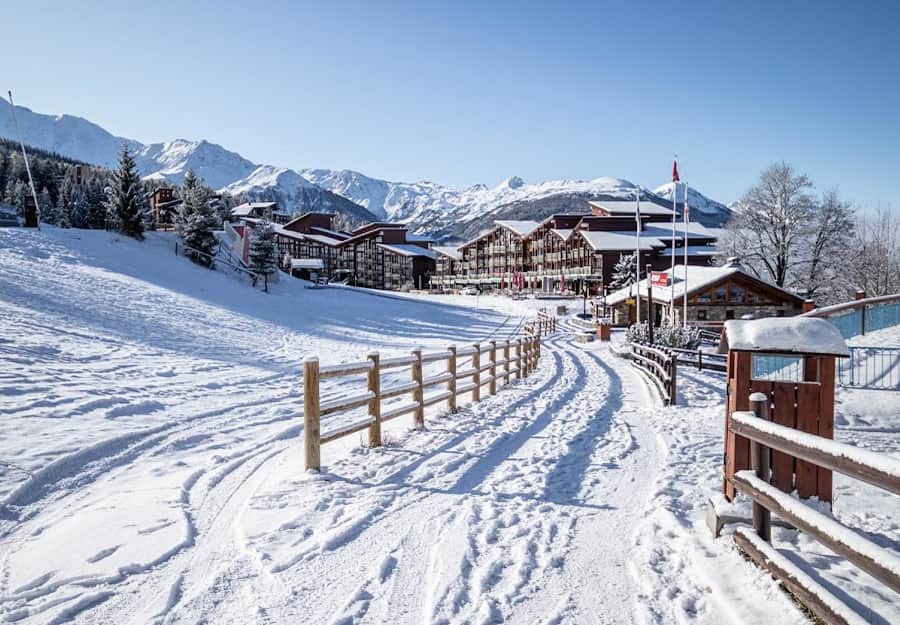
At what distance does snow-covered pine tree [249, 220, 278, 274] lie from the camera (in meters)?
44.6

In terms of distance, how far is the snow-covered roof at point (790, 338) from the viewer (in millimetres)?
4688

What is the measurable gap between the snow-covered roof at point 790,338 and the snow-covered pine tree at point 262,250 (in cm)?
4390

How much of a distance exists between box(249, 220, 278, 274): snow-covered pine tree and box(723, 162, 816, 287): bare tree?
37848 millimetres

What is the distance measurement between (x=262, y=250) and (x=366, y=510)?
4281 centimetres

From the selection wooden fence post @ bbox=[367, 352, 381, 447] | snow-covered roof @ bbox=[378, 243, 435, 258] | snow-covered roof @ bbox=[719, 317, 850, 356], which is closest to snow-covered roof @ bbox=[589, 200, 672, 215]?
snow-covered roof @ bbox=[378, 243, 435, 258]

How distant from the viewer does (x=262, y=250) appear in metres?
44.8

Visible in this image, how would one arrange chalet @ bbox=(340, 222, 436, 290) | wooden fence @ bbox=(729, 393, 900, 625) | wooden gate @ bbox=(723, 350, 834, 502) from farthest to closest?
chalet @ bbox=(340, 222, 436, 290) → wooden gate @ bbox=(723, 350, 834, 502) → wooden fence @ bbox=(729, 393, 900, 625)

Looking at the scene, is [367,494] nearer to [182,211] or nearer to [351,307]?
[351,307]

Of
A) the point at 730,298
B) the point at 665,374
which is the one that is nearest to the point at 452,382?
the point at 665,374

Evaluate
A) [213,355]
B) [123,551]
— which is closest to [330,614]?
[123,551]

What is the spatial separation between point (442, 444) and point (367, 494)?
229 centimetres

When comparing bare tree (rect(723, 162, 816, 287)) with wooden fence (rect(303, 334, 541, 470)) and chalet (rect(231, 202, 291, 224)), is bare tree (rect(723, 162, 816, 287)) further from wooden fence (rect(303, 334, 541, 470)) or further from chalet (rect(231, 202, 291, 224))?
chalet (rect(231, 202, 291, 224))

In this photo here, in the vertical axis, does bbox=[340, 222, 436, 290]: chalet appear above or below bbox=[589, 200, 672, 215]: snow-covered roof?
below

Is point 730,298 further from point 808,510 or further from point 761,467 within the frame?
point 808,510
